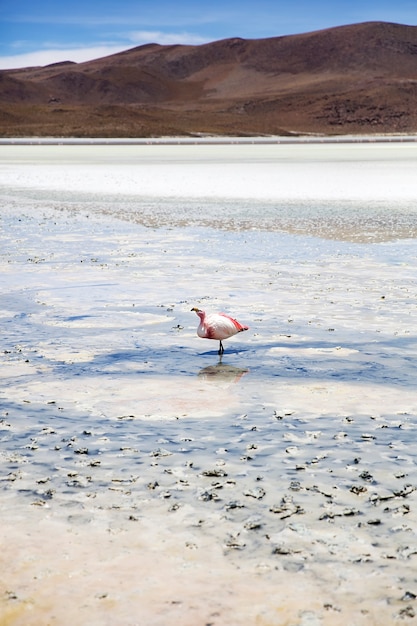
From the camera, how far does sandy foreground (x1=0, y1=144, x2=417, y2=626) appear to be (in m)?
3.62

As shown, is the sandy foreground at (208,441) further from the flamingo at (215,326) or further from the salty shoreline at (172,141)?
the salty shoreline at (172,141)

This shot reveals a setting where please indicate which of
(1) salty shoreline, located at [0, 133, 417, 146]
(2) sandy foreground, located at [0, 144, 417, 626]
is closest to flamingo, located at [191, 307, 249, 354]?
(2) sandy foreground, located at [0, 144, 417, 626]

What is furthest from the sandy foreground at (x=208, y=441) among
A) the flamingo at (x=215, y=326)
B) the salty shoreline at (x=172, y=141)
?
the salty shoreline at (x=172, y=141)

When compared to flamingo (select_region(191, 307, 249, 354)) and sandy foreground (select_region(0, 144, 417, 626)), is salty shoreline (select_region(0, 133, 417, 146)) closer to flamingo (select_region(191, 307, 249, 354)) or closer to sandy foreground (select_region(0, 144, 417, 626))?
sandy foreground (select_region(0, 144, 417, 626))

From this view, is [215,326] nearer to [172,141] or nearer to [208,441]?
[208,441]

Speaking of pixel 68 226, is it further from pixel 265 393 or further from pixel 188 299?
pixel 265 393

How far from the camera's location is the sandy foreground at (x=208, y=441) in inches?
143

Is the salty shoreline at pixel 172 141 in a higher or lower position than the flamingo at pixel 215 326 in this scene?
higher

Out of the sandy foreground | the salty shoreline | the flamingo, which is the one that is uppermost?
the salty shoreline

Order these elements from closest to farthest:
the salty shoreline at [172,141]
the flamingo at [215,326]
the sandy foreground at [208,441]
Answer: the sandy foreground at [208,441] → the flamingo at [215,326] → the salty shoreline at [172,141]

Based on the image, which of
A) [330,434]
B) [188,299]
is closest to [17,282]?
[188,299]

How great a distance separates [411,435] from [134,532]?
1.88m

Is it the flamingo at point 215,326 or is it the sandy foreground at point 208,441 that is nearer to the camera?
the sandy foreground at point 208,441

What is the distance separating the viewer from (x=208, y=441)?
5.29 meters
